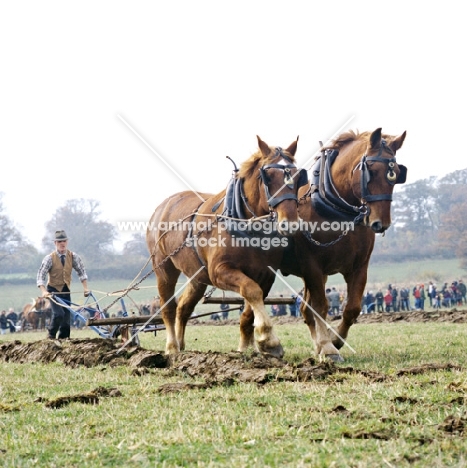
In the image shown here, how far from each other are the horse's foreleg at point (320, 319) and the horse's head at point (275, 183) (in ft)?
3.90

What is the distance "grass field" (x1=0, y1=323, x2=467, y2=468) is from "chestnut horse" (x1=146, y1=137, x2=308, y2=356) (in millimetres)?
1475

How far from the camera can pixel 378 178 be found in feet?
25.5

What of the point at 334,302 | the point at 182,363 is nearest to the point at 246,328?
the point at 182,363

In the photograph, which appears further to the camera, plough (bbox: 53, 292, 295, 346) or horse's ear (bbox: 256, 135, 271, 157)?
plough (bbox: 53, 292, 295, 346)

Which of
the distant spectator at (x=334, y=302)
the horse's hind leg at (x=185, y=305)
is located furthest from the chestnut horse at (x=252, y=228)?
the distant spectator at (x=334, y=302)

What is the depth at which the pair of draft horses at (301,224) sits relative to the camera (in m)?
7.72

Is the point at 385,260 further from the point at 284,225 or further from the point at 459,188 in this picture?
the point at 284,225

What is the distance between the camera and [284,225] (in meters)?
7.45

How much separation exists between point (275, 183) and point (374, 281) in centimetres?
4583

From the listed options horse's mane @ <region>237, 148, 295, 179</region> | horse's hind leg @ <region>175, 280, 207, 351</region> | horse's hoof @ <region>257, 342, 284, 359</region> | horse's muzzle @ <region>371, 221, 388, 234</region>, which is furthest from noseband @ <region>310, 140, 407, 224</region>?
horse's hind leg @ <region>175, 280, 207, 351</region>

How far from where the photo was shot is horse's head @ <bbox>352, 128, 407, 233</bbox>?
7.71m

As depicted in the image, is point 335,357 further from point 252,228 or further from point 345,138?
point 345,138

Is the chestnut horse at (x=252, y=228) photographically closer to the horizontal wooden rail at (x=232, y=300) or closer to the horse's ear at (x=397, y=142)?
the horse's ear at (x=397, y=142)

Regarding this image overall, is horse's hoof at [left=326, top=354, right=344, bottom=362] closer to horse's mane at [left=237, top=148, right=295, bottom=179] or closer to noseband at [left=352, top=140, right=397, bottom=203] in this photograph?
noseband at [left=352, top=140, right=397, bottom=203]
